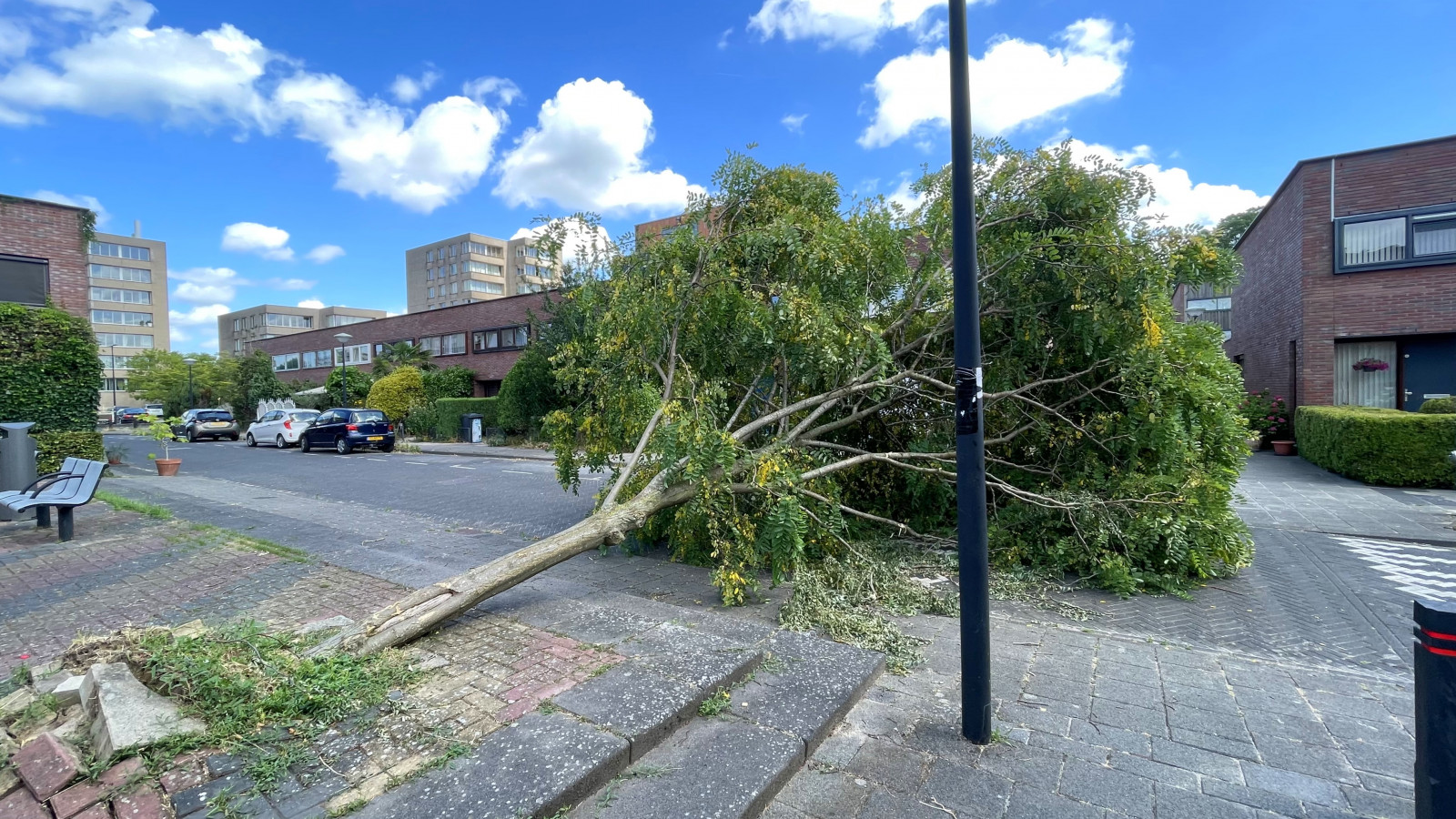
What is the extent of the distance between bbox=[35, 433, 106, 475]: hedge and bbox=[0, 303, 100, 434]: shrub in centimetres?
27

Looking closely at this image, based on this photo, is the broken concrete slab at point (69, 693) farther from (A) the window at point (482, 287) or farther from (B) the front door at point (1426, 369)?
(A) the window at point (482, 287)

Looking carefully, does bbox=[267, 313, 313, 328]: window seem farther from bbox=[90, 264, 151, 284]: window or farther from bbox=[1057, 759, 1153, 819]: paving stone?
bbox=[1057, 759, 1153, 819]: paving stone

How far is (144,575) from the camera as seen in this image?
5.95m

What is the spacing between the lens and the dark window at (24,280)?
13.7 metres

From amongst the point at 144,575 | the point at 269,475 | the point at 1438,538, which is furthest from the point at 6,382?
the point at 1438,538

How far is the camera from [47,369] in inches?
497

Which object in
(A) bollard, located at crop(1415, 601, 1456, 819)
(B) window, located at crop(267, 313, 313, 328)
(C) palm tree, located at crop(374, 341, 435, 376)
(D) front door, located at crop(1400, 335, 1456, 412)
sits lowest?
(A) bollard, located at crop(1415, 601, 1456, 819)

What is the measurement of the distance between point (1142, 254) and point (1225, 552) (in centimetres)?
252

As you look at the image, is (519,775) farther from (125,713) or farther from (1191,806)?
(1191,806)

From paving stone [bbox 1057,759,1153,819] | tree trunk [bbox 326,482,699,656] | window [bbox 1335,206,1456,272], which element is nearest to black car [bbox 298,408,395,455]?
tree trunk [bbox 326,482,699,656]

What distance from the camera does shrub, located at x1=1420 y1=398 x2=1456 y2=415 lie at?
479 inches

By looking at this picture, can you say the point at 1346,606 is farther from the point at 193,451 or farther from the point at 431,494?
the point at 193,451

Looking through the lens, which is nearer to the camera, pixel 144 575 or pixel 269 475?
pixel 144 575

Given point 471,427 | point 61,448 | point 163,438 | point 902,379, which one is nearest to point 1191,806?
point 902,379
